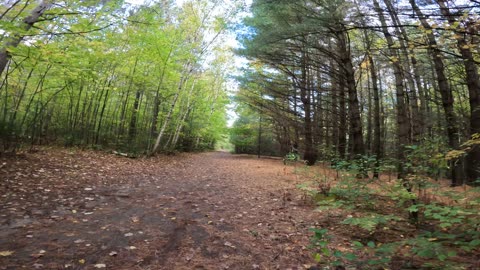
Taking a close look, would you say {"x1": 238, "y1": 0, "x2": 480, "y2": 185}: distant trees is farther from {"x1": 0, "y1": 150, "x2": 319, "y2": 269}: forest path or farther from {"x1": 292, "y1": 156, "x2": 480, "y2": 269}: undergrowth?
{"x1": 0, "y1": 150, "x2": 319, "y2": 269}: forest path

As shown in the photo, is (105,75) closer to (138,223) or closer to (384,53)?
(138,223)

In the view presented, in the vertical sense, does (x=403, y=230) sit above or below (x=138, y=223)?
above

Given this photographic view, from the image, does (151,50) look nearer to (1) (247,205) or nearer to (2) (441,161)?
(1) (247,205)

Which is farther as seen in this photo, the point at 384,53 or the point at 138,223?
the point at 384,53

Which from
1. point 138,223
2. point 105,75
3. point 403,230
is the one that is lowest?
point 138,223

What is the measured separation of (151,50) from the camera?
1105cm

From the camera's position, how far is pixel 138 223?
3869 mm

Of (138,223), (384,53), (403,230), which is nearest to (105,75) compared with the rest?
(138,223)

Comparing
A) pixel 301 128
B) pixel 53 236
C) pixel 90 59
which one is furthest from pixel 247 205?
pixel 90 59

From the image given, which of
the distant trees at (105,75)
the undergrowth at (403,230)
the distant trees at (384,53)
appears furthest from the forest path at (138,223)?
→ the distant trees at (105,75)

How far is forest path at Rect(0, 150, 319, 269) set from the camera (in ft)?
9.18

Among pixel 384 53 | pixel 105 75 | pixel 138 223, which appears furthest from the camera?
pixel 105 75

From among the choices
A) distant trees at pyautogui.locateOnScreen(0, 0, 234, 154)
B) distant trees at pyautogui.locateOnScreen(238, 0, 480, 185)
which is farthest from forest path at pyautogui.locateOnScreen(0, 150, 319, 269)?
distant trees at pyautogui.locateOnScreen(0, 0, 234, 154)

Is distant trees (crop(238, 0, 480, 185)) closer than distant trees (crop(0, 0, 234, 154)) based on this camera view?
Yes
